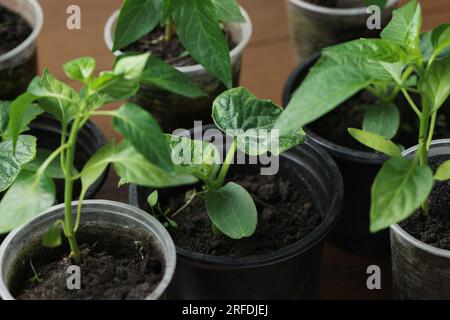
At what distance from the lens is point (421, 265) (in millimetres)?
987

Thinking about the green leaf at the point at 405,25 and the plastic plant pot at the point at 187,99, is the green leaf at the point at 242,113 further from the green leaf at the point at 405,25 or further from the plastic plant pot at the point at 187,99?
the plastic plant pot at the point at 187,99

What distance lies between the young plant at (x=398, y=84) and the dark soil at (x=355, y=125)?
0.33 meters

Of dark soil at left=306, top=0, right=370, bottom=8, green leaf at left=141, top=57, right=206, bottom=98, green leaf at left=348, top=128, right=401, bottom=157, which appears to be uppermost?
green leaf at left=141, top=57, right=206, bottom=98

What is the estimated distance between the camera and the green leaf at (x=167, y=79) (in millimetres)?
866

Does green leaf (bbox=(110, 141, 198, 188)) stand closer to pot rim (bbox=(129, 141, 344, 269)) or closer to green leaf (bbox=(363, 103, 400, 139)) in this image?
pot rim (bbox=(129, 141, 344, 269))

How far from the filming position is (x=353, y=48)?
0.88m

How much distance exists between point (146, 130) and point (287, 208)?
0.44 meters

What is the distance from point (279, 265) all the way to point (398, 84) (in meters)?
0.29

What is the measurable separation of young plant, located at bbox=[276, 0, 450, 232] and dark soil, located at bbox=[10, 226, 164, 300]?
0.27 m

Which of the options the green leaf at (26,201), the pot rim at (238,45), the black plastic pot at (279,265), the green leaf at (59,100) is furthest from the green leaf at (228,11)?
the green leaf at (26,201)

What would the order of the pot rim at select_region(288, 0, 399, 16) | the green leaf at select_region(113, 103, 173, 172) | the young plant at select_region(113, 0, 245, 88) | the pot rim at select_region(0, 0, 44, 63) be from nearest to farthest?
the green leaf at select_region(113, 103, 173, 172)
the young plant at select_region(113, 0, 245, 88)
the pot rim at select_region(0, 0, 44, 63)
the pot rim at select_region(288, 0, 399, 16)

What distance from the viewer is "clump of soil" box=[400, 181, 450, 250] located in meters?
1.00

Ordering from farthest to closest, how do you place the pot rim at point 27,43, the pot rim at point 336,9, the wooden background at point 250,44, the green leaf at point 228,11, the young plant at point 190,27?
the wooden background at point 250,44 < the pot rim at point 336,9 < the pot rim at point 27,43 < the green leaf at point 228,11 < the young plant at point 190,27

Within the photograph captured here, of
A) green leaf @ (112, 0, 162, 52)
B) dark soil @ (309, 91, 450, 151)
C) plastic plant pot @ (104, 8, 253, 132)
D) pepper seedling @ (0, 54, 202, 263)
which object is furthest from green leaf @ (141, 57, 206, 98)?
dark soil @ (309, 91, 450, 151)
